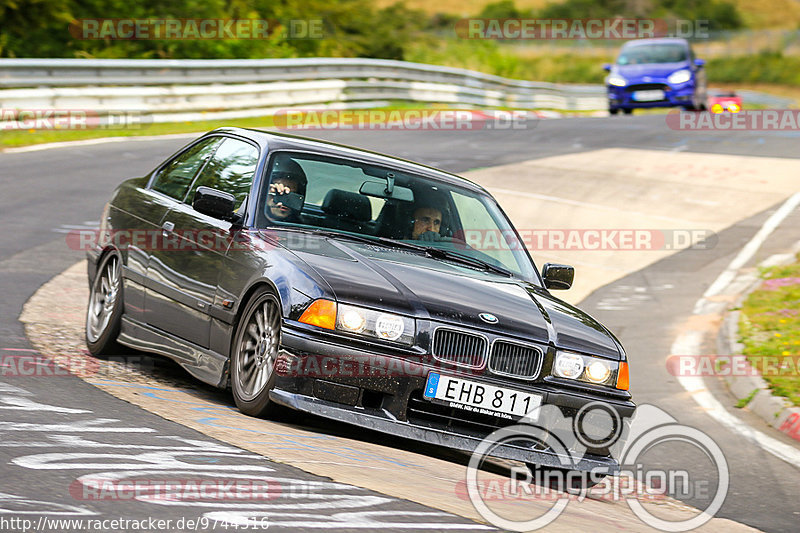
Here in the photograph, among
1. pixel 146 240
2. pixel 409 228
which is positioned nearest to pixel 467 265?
pixel 409 228

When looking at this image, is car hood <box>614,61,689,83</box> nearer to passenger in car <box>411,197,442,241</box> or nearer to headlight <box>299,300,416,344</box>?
passenger in car <box>411,197,442,241</box>

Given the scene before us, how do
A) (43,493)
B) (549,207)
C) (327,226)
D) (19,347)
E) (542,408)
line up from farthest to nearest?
1. (549,207)
2. (19,347)
3. (327,226)
4. (542,408)
5. (43,493)

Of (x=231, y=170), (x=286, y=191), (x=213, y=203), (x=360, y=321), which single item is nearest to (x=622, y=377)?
(x=360, y=321)

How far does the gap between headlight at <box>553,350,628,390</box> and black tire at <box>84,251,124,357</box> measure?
2.93m

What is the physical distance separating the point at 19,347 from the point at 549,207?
33.5 ft

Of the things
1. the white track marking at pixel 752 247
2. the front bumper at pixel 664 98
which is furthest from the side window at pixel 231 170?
the front bumper at pixel 664 98

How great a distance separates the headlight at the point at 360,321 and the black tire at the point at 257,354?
0.22 m

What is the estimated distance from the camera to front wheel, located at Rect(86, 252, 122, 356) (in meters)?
7.45

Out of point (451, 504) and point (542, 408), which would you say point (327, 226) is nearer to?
point (542, 408)

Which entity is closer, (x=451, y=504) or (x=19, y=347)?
(x=451, y=504)

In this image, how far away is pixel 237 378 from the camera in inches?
243

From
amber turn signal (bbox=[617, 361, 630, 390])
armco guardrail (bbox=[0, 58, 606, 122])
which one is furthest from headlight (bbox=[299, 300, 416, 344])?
armco guardrail (bbox=[0, 58, 606, 122])

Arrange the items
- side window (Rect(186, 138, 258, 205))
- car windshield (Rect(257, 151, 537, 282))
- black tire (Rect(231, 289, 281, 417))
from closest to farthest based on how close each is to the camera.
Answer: black tire (Rect(231, 289, 281, 417)) < car windshield (Rect(257, 151, 537, 282)) < side window (Rect(186, 138, 258, 205))

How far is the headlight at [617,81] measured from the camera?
29645mm
